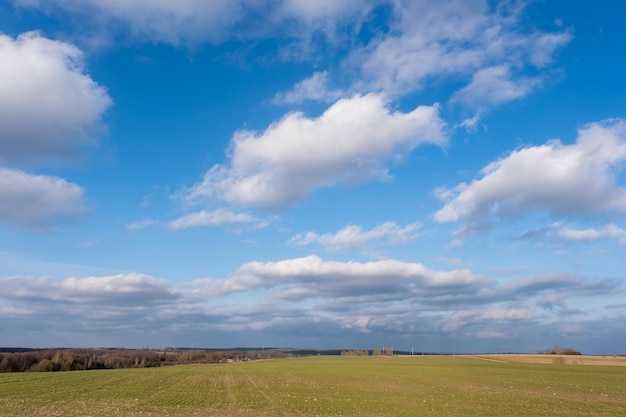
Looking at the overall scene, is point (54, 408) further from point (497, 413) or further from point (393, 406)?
point (497, 413)

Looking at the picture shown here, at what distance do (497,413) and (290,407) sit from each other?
1418 cm

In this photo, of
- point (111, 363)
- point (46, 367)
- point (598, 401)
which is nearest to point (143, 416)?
point (598, 401)

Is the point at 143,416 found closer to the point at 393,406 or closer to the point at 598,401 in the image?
the point at 393,406

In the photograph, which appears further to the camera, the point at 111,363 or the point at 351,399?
the point at 111,363

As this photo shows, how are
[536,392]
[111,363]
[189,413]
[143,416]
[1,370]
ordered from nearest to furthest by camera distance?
1. [143,416]
2. [189,413]
3. [536,392]
4. [1,370]
5. [111,363]

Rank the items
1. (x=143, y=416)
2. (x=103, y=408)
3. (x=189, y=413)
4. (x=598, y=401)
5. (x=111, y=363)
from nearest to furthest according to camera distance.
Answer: (x=143, y=416) → (x=189, y=413) → (x=103, y=408) → (x=598, y=401) → (x=111, y=363)

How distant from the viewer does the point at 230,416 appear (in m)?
29.2

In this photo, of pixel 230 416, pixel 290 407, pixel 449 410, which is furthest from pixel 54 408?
pixel 449 410

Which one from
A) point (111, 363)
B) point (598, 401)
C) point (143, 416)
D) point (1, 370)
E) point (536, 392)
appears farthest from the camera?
point (111, 363)

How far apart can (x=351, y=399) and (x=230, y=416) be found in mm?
14009

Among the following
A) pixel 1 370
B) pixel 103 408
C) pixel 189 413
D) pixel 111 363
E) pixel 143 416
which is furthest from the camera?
pixel 111 363

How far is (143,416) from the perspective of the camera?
94.5 feet

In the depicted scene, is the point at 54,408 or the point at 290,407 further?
the point at 290,407

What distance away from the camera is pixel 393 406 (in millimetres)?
35031
